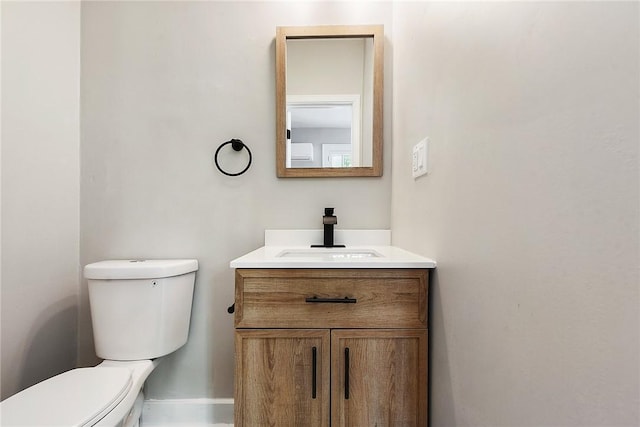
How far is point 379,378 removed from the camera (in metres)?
0.89

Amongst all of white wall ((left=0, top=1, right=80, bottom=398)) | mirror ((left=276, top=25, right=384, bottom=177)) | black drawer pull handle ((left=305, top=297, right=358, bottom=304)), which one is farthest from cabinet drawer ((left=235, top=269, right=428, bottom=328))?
white wall ((left=0, top=1, right=80, bottom=398))

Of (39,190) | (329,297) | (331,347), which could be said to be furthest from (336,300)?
(39,190)

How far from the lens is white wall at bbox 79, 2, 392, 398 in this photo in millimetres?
1414

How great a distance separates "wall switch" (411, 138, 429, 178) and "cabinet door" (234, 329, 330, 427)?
0.62 meters

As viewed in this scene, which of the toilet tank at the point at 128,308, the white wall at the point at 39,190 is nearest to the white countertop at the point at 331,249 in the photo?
the toilet tank at the point at 128,308

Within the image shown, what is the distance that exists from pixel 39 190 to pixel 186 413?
1183 mm

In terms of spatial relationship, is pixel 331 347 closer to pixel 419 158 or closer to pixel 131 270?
pixel 419 158

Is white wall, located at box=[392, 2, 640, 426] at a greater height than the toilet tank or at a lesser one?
greater

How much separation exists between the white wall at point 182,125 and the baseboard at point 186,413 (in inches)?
15.3

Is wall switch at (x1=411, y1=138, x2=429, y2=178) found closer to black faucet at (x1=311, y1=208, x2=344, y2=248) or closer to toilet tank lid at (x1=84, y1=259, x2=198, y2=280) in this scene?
black faucet at (x1=311, y1=208, x2=344, y2=248)

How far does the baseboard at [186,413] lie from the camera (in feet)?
4.46

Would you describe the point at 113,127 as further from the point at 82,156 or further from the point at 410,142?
the point at 410,142

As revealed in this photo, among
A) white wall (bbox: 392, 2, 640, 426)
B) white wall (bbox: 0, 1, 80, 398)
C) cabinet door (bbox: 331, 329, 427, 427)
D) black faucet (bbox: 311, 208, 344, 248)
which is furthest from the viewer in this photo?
black faucet (bbox: 311, 208, 344, 248)

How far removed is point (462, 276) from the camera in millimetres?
716
